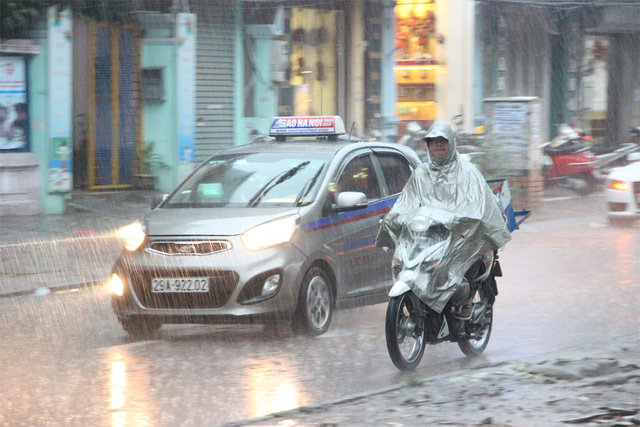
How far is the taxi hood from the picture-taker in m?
8.28

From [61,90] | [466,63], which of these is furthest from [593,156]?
[61,90]

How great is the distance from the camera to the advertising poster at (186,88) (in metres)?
19.8

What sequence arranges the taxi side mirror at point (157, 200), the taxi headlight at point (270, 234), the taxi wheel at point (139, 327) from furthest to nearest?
the taxi side mirror at point (157, 200), the taxi wheel at point (139, 327), the taxi headlight at point (270, 234)

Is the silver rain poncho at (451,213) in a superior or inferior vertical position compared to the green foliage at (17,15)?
inferior

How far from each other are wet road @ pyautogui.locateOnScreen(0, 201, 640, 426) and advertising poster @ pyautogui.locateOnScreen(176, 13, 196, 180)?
8806mm

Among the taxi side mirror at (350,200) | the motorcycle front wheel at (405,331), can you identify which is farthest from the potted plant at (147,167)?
the motorcycle front wheel at (405,331)

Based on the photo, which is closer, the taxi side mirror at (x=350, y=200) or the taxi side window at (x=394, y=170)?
the taxi side mirror at (x=350, y=200)

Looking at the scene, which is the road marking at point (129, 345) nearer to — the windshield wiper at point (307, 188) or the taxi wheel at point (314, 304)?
the taxi wheel at point (314, 304)

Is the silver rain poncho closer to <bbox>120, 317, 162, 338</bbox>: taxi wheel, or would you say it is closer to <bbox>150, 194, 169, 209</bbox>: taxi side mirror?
<bbox>120, 317, 162, 338</bbox>: taxi wheel

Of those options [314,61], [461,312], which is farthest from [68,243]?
[314,61]

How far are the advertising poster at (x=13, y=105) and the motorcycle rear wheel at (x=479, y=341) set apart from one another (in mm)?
10863

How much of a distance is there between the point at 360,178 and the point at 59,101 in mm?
9344

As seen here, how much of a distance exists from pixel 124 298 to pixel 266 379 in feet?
5.78

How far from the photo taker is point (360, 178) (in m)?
9.48
